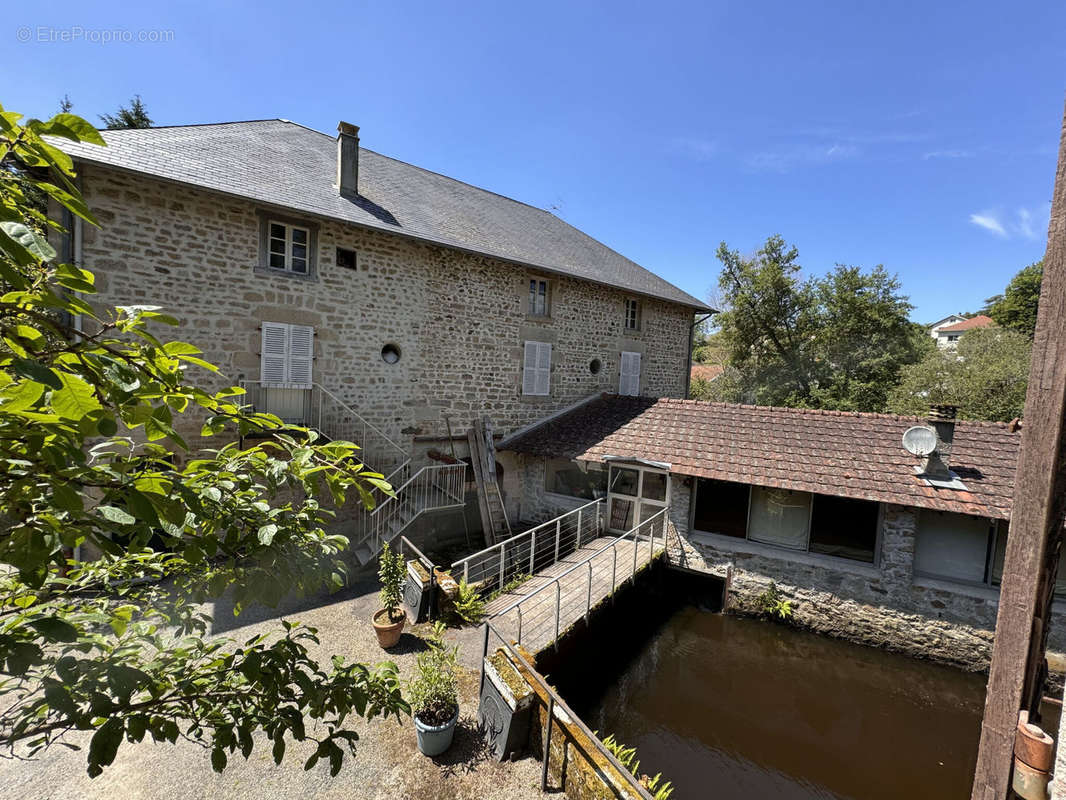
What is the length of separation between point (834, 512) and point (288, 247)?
11.4m

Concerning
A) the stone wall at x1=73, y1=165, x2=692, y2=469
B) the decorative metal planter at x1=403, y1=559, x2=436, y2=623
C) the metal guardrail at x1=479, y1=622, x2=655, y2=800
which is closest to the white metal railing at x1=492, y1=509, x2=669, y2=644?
the decorative metal planter at x1=403, y1=559, x2=436, y2=623

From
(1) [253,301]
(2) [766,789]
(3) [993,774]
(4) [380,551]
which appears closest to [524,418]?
(4) [380,551]

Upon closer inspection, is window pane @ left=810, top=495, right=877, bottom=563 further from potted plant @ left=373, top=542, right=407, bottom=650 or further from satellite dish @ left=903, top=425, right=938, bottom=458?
potted plant @ left=373, top=542, right=407, bottom=650

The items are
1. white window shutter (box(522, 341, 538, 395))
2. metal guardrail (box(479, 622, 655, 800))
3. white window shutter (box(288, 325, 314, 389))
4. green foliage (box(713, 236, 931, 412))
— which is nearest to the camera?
metal guardrail (box(479, 622, 655, 800))

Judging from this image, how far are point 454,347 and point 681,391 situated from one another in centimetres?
990

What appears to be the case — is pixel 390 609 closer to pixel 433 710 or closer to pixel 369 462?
pixel 433 710

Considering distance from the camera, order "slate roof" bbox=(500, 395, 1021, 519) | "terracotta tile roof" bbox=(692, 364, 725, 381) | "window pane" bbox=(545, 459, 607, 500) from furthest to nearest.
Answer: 1. "terracotta tile roof" bbox=(692, 364, 725, 381)
2. "window pane" bbox=(545, 459, 607, 500)
3. "slate roof" bbox=(500, 395, 1021, 519)

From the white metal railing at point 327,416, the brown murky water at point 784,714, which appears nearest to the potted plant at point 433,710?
the brown murky water at point 784,714

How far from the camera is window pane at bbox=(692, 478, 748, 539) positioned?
385 inches

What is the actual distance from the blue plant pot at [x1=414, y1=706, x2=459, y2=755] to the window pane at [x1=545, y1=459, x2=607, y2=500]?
286 inches

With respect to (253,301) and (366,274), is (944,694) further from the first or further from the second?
(253,301)

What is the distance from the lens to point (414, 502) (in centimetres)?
997

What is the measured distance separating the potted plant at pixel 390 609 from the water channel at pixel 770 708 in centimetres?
226

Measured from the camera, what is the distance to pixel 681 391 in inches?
711
